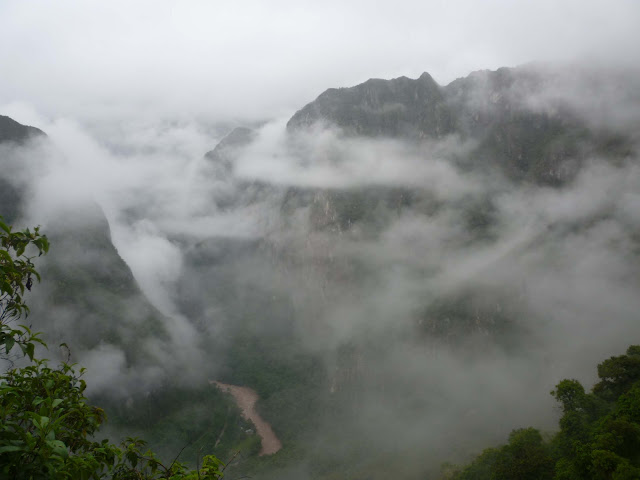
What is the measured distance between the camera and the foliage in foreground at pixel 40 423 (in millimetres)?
3824

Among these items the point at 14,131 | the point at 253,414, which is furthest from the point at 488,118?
the point at 14,131

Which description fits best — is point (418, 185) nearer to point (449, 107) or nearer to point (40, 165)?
point (449, 107)

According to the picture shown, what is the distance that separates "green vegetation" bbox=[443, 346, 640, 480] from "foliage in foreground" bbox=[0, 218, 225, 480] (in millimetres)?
21050

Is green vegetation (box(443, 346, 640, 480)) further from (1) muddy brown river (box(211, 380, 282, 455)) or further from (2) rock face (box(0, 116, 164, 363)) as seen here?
(2) rock face (box(0, 116, 164, 363))

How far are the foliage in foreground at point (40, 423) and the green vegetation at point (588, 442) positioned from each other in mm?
21050

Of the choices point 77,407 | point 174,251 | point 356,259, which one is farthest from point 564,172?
point 174,251

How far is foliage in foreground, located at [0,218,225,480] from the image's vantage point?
12.5ft

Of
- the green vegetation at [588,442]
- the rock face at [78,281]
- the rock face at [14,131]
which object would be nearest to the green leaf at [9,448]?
the green vegetation at [588,442]

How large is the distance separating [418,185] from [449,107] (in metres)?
28.6

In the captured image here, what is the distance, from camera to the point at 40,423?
3.89m

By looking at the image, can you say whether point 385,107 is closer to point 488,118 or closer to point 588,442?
point 488,118

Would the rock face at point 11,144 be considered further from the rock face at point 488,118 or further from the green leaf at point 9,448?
the rock face at point 488,118

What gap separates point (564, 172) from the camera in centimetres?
11262

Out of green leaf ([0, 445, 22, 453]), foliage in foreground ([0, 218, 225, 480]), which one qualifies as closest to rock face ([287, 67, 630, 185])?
foliage in foreground ([0, 218, 225, 480])
